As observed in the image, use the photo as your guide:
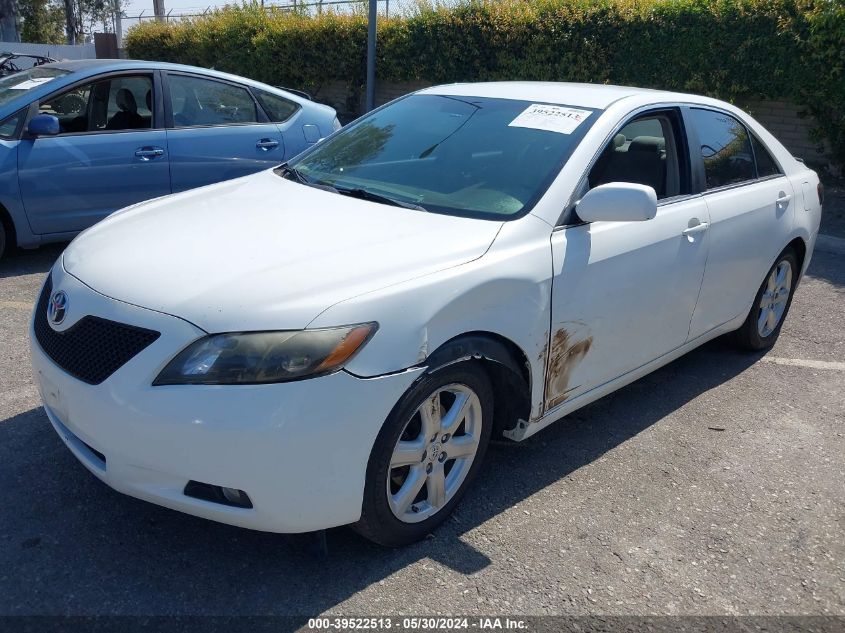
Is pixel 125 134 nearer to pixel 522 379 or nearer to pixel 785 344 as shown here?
pixel 522 379

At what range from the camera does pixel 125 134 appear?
633cm

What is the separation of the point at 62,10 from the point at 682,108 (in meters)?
42.9

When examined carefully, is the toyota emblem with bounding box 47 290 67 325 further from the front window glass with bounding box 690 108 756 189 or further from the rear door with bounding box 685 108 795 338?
the front window glass with bounding box 690 108 756 189

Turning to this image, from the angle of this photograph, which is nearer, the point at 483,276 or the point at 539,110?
the point at 483,276

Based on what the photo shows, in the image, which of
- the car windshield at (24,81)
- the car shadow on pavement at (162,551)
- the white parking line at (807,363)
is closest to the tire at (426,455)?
the car shadow on pavement at (162,551)

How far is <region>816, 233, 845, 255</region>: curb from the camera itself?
7973 mm

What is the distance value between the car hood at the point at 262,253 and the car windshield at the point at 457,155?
0.62 ft

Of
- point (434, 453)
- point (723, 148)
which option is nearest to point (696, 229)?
point (723, 148)

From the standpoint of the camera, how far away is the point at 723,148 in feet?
14.7

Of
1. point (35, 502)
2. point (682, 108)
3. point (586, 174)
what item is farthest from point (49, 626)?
point (682, 108)

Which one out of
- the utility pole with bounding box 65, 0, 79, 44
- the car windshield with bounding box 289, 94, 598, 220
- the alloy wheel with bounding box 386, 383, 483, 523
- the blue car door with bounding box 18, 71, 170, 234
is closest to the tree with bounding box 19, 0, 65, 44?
the utility pole with bounding box 65, 0, 79, 44

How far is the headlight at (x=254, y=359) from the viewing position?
2473mm

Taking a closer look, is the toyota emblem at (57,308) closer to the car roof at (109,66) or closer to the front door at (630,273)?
the front door at (630,273)

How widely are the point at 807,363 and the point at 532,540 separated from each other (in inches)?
115
